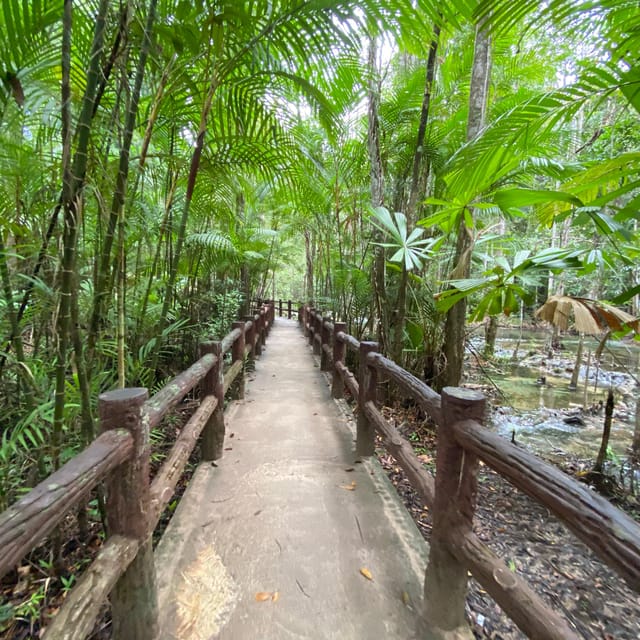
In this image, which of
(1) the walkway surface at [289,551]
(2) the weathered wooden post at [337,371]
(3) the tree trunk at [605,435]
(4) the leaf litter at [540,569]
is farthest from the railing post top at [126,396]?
(3) the tree trunk at [605,435]

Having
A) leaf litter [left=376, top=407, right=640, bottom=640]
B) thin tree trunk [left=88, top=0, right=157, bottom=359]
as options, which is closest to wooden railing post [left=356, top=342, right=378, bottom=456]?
leaf litter [left=376, top=407, right=640, bottom=640]

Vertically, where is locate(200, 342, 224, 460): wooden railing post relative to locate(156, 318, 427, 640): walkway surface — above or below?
above

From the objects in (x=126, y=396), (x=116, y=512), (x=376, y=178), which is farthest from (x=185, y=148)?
(x=116, y=512)

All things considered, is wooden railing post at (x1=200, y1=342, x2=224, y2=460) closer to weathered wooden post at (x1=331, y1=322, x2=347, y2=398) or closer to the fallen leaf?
the fallen leaf

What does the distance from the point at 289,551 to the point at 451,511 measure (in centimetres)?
82

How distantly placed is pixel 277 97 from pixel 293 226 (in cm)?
547

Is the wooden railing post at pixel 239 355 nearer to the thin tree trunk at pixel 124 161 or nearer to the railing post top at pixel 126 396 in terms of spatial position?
the thin tree trunk at pixel 124 161

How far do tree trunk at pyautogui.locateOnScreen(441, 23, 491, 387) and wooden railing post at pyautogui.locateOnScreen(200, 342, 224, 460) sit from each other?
202cm

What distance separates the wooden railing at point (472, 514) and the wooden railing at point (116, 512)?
1.08m

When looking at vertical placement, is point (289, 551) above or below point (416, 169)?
below

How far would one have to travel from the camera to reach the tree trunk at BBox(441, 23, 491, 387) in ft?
9.59

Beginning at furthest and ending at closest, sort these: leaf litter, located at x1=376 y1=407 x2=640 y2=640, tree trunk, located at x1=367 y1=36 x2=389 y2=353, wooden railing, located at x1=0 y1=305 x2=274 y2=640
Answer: tree trunk, located at x1=367 y1=36 x2=389 y2=353
leaf litter, located at x1=376 y1=407 x2=640 y2=640
wooden railing, located at x1=0 y1=305 x2=274 y2=640

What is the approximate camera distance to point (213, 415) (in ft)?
8.22

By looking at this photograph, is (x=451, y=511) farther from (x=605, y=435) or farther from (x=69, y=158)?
(x=605, y=435)
